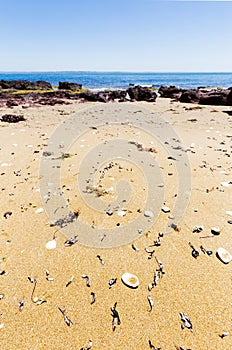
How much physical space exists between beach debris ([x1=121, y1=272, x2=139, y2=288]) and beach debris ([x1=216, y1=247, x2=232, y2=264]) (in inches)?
37.9

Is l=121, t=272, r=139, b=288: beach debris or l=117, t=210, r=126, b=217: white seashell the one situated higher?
l=121, t=272, r=139, b=288: beach debris

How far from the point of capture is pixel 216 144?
20.9 feet

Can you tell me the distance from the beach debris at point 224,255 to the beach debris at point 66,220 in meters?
1.84

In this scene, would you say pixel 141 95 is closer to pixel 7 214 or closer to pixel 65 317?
pixel 7 214

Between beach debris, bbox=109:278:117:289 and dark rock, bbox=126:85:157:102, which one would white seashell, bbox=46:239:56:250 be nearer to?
beach debris, bbox=109:278:117:289

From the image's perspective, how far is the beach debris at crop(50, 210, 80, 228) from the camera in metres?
2.94

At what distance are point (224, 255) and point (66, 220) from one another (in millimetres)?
1987

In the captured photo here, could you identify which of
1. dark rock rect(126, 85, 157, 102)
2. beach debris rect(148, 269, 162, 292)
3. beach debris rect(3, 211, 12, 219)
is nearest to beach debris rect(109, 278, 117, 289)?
beach debris rect(148, 269, 162, 292)

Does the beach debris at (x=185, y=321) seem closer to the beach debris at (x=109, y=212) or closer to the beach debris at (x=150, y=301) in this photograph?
the beach debris at (x=150, y=301)

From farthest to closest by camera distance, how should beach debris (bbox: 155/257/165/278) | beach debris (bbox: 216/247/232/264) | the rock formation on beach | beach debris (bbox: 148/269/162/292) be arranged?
1. the rock formation on beach
2. beach debris (bbox: 216/247/232/264)
3. beach debris (bbox: 155/257/165/278)
4. beach debris (bbox: 148/269/162/292)

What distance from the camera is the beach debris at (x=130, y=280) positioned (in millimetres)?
2098

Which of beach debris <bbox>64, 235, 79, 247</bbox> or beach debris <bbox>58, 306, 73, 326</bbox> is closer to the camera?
beach debris <bbox>58, 306, 73, 326</bbox>

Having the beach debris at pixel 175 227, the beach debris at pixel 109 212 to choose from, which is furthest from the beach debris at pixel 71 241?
the beach debris at pixel 175 227

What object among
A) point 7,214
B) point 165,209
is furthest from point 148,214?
point 7,214
